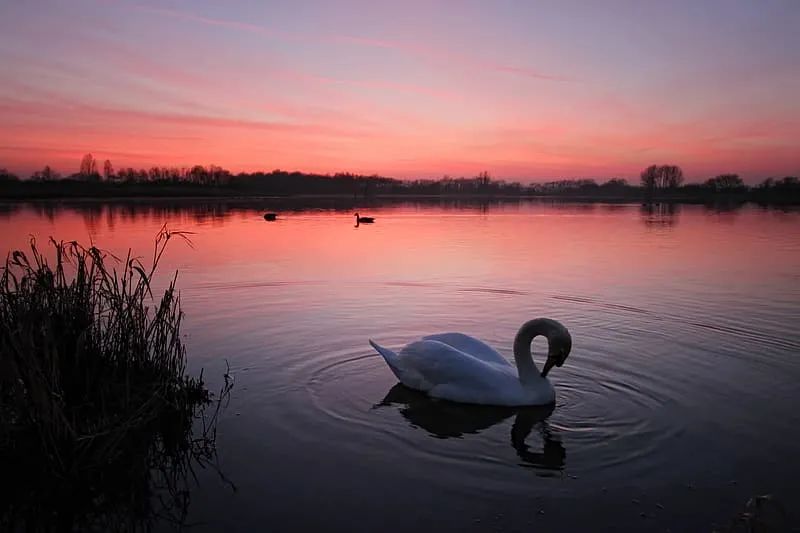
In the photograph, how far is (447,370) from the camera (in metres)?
6.73

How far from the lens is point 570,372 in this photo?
766cm

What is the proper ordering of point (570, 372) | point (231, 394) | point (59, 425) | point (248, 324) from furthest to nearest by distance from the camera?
point (248, 324)
point (570, 372)
point (231, 394)
point (59, 425)

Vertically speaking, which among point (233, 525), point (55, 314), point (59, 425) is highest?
point (55, 314)

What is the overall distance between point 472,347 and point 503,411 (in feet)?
3.67

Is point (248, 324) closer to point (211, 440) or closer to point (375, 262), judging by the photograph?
point (211, 440)

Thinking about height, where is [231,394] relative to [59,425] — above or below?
below

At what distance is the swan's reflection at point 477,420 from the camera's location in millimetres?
5445

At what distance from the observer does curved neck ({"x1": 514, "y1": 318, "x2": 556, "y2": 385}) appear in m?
6.53

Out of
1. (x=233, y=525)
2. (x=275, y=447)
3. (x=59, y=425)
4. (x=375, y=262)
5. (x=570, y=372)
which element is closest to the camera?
(x=233, y=525)

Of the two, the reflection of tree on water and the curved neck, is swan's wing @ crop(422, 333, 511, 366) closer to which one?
the curved neck

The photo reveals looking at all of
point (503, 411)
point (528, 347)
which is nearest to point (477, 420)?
point (503, 411)

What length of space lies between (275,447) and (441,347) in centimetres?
224

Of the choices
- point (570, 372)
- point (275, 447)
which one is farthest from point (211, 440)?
point (570, 372)

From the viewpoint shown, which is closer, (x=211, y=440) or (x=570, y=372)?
(x=211, y=440)
